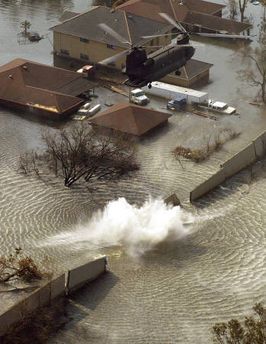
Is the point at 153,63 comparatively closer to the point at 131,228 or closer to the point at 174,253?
the point at 131,228

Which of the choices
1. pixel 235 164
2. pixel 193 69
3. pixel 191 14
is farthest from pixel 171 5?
pixel 235 164

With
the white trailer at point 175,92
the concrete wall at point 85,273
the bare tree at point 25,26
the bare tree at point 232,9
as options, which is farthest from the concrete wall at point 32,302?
the bare tree at point 232,9

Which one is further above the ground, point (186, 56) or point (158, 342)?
point (186, 56)

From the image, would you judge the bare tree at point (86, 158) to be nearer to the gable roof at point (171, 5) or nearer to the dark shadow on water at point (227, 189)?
the dark shadow on water at point (227, 189)

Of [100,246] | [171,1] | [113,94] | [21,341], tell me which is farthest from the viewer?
[171,1]

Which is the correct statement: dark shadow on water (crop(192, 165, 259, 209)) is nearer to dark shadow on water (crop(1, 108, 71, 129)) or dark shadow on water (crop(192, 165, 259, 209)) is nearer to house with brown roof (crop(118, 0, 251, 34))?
→ dark shadow on water (crop(1, 108, 71, 129))

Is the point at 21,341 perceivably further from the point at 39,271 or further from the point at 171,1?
the point at 171,1

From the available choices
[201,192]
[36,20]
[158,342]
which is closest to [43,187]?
[201,192]
